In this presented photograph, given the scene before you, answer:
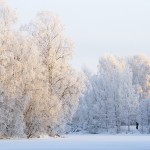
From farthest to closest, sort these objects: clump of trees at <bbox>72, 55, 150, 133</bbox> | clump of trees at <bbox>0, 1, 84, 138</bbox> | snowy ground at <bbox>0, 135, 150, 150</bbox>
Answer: clump of trees at <bbox>72, 55, 150, 133</bbox>, clump of trees at <bbox>0, 1, 84, 138</bbox>, snowy ground at <bbox>0, 135, 150, 150</bbox>

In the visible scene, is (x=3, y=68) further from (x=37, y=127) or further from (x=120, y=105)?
(x=120, y=105)

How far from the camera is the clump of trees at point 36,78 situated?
42228 mm

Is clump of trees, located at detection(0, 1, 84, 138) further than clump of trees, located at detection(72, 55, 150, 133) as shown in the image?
No

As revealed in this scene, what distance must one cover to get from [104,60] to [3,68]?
145 feet

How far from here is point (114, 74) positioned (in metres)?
79.3

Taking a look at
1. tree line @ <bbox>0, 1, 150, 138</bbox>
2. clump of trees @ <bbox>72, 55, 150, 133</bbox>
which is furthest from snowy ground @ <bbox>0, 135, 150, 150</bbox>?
clump of trees @ <bbox>72, 55, 150, 133</bbox>

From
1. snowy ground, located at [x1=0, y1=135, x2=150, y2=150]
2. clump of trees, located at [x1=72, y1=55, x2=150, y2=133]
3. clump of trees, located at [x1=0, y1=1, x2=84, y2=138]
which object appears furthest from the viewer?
clump of trees, located at [x1=72, y1=55, x2=150, y2=133]

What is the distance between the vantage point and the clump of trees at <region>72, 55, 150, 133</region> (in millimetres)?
77625

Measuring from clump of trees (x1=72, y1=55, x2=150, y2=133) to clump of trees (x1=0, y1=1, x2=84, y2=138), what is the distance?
87.4 feet

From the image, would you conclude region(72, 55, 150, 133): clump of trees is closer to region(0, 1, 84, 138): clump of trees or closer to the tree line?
the tree line

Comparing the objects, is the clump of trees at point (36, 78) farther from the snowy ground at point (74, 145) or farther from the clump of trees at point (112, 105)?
the clump of trees at point (112, 105)

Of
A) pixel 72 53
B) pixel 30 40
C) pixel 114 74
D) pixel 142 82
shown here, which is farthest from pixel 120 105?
pixel 30 40

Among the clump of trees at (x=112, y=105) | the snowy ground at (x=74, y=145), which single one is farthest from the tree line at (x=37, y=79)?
the clump of trees at (x=112, y=105)

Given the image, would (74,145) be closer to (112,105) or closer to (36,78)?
(36,78)
